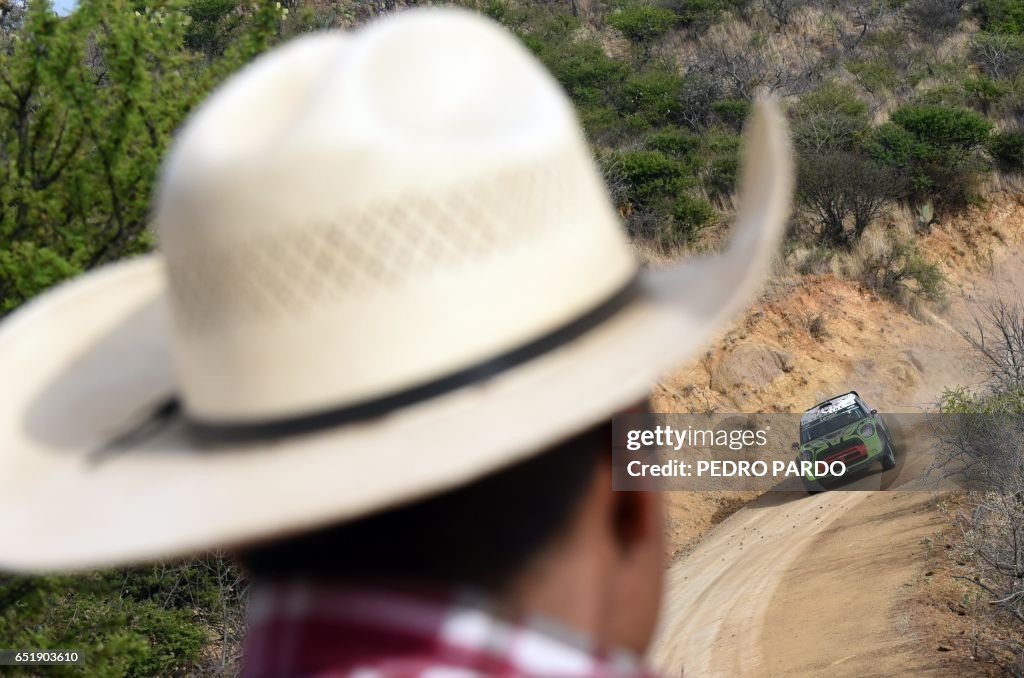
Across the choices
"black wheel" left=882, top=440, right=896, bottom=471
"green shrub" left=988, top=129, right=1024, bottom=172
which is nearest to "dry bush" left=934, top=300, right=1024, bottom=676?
"black wheel" left=882, top=440, right=896, bottom=471

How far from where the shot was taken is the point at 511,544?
1056 mm

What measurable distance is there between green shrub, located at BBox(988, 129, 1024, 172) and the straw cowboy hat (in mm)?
24816

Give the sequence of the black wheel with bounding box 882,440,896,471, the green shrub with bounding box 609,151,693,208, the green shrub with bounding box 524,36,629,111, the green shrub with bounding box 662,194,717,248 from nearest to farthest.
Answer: the black wheel with bounding box 882,440,896,471
the green shrub with bounding box 662,194,717,248
the green shrub with bounding box 609,151,693,208
the green shrub with bounding box 524,36,629,111

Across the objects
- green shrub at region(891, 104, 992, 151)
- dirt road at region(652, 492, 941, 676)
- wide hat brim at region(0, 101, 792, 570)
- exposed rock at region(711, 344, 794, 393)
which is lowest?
dirt road at region(652, 492, 941, 676)

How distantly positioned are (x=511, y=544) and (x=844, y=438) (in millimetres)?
14597

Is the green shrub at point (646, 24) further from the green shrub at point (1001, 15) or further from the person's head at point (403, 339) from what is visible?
the person's head at point (403, 339)

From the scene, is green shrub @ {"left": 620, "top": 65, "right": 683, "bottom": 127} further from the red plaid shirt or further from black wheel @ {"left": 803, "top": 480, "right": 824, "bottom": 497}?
the red plaid shirt

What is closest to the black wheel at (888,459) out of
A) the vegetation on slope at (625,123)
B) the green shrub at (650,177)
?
the vegetation on slope at (625,123)

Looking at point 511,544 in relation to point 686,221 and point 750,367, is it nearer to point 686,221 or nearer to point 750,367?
point 750,367

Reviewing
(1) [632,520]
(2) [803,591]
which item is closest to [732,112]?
(2) [803,591]

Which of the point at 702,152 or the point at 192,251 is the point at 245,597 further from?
the point at 702,152

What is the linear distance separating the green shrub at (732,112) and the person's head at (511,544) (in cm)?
2556

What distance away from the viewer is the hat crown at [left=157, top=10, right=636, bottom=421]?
3.59ft

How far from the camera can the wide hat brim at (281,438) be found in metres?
1.04
